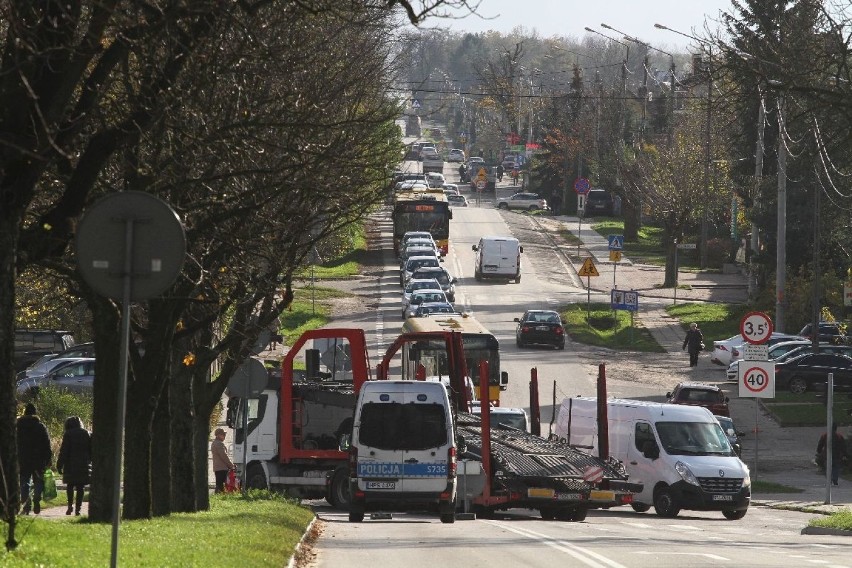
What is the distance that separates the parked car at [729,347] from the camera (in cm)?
5038

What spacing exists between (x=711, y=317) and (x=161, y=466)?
43.8m

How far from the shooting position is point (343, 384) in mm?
29188

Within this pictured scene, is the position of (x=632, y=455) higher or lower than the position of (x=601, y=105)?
lower

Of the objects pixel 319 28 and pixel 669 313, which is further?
pixel 669 313

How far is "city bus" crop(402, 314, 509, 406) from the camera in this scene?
35812 millimetres

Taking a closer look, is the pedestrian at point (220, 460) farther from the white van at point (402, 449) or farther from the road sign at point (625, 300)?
the road sign at point (625, 300)

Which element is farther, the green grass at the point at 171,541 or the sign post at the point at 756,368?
the sign post at the point at 756,368

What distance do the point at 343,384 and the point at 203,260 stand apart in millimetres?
11969

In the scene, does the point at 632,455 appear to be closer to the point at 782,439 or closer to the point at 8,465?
the point at 782,439

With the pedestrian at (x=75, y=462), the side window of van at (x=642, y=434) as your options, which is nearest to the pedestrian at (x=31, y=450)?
the pedestrian at (x=75, y=462)

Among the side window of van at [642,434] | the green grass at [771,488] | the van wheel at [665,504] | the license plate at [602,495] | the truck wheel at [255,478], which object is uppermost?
the side window of van at [642,434]

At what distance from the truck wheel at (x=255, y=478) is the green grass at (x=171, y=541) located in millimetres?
7830

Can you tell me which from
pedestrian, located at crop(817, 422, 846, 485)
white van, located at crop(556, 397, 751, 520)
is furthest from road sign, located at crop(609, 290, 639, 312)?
white van, located at crop(556, 397, 751, 520)

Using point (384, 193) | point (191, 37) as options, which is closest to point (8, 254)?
point (191, 37)
